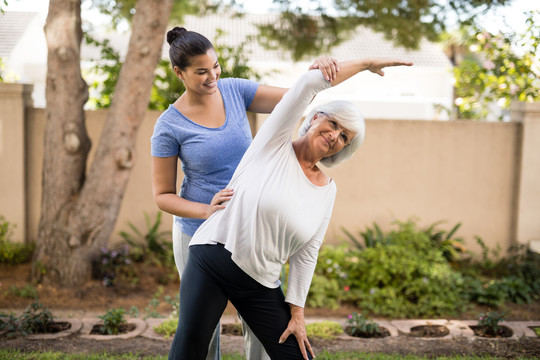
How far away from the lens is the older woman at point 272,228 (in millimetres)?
1971

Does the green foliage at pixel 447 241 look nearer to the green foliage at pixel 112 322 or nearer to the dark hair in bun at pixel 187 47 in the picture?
the green foliage at pixel 112 322

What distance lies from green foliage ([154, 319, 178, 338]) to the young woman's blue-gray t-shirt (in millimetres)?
1868

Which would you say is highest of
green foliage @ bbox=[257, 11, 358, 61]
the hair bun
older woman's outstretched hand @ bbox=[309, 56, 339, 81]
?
green foliage @ bbox=[257, 11, 358, 61]

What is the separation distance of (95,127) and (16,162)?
3.25ft

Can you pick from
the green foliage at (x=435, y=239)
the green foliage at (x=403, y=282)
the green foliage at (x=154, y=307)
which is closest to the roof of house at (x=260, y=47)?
the green foliage at (x=435, y=239)

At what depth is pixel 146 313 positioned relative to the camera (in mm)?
4586

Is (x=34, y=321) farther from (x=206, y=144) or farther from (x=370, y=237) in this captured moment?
(x=370, y=237)

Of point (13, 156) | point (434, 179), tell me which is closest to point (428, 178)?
point (434, 179)

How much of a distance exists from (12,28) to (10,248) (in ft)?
58.5

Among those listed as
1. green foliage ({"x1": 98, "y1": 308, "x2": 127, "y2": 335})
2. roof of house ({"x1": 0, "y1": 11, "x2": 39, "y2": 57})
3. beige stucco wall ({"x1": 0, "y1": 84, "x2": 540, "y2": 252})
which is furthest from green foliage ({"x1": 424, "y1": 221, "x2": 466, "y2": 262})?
roof of house ({"x1": 0, "y1": 11, "x2": 39, "y2": 57})

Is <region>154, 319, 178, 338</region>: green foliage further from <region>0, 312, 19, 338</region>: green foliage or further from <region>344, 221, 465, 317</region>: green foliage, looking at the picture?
<region>344, 221, 465, 317</region>: green foliage

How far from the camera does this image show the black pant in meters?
2.04

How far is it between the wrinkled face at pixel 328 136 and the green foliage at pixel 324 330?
7.74 feet

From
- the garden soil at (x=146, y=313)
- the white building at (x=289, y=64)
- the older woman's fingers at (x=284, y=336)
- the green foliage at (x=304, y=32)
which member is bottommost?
the garden soil at (x=146, y=313)
